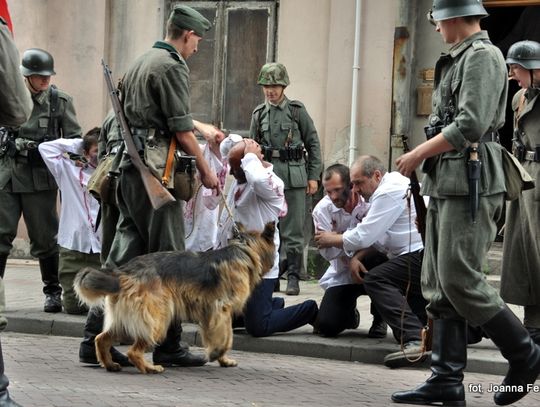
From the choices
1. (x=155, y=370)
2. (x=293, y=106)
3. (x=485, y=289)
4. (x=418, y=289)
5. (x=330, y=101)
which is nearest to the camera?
(x=485, y=289)

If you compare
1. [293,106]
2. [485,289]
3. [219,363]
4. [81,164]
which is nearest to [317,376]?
[219,363]

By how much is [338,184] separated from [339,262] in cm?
59

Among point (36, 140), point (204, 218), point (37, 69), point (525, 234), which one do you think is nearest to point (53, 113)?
point (36, 140)

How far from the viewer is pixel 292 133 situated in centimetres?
1232

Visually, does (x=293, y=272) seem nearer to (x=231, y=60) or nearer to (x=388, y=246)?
Result: (x=388, y=246)

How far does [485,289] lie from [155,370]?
93.7 inches

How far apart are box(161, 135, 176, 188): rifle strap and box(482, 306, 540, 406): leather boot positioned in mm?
2277

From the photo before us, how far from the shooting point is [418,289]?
28.7ft

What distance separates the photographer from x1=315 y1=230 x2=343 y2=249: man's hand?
8.92 metres

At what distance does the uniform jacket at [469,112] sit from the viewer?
618cm

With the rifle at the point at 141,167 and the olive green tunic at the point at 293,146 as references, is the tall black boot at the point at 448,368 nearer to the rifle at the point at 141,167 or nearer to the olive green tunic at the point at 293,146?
the rifle at the point at 141,167

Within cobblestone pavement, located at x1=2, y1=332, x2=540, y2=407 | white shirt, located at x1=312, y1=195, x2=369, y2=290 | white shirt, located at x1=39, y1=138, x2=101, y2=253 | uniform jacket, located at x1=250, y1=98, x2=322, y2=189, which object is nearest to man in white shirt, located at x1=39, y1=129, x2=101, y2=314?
white shirt, located at x1=39, y1=138, x2=101, y2=253

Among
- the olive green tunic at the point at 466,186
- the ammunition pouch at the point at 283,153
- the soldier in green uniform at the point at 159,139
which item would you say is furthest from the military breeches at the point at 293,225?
the olive green tunic at the point at 466,186

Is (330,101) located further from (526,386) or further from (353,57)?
(526,386)
